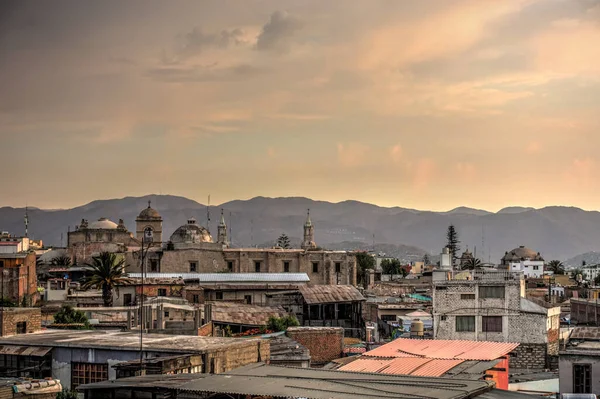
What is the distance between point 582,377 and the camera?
2709 cm

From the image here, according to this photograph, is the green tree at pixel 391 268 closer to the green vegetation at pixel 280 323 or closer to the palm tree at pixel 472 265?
the palm tree at pixel 472 265

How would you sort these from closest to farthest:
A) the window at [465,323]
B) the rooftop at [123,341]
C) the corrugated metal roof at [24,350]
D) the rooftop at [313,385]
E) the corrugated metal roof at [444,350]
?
the rooftop at [313,385], the rooftop at [123,341], the corrugated metal roof at [24,350], the corrugated metal roof at [444,350], the window at [465,323]

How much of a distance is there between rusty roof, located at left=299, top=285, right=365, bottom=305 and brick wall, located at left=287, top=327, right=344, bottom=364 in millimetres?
16406

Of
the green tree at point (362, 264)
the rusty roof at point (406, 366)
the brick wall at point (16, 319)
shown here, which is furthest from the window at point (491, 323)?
the green tree at point (362, 264)

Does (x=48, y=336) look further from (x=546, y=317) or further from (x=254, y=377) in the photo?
(x=546, y=317)

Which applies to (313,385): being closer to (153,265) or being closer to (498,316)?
(498,316)

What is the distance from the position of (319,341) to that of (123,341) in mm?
12158

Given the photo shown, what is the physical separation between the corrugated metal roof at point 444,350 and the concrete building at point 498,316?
373 inches

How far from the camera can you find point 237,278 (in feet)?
224

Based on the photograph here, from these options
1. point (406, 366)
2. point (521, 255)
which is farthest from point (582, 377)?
point (521, 255)

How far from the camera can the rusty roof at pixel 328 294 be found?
56688 mm

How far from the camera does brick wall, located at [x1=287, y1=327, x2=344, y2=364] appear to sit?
126 feet

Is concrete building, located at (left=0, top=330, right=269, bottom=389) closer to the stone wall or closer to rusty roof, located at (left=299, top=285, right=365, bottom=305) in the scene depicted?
the stone wall

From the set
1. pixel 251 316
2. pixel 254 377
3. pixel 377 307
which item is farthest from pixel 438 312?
pixel 254 377
